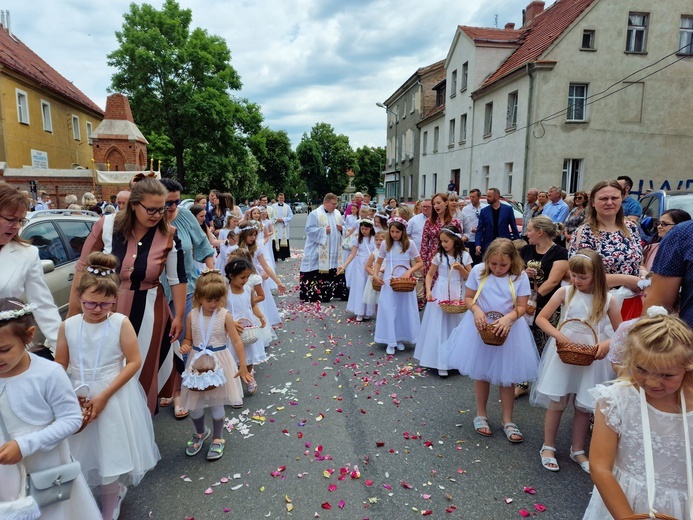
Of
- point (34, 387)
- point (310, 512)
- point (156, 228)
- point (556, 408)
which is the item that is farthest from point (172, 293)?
point (556, 408)

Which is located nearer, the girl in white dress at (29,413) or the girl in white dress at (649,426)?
the girl in white dress at (649,426)

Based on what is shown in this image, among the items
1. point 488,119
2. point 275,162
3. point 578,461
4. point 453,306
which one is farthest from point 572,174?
point 275,162

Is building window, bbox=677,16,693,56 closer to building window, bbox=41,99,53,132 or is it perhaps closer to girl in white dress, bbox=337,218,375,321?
girl in white dress, bbox=337,218,375,321

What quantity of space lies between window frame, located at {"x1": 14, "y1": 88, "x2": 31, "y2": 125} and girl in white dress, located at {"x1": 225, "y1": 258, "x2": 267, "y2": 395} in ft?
84.8

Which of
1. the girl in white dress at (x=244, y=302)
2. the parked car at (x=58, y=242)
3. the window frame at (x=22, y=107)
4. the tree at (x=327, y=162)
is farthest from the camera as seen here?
the tree at (x=327, y=162)

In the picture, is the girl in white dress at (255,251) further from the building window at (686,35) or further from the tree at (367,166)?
the tree at (367,166)

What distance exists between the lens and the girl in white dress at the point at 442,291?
5.45m

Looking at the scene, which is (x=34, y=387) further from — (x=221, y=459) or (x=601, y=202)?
(x=601, y=202)

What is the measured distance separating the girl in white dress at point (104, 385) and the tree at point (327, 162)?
213 feet

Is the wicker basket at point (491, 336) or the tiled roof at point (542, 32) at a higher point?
the tiled roof at point (542, 32)

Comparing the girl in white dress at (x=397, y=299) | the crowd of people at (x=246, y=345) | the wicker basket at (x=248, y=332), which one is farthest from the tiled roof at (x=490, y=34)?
the wicker basket at (x=248, y=332)

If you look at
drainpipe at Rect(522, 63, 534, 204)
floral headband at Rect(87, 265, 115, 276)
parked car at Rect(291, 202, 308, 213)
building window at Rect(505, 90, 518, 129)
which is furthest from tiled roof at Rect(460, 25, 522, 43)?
parked car at Rect(291, 202, 308, 213)

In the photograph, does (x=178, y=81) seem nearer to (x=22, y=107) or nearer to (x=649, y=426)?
(x=22, y=107)

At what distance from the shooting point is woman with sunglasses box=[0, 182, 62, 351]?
279 cm
